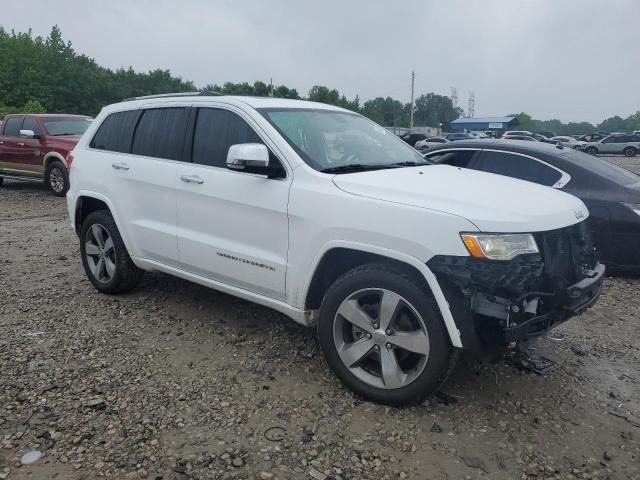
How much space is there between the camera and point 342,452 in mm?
2783

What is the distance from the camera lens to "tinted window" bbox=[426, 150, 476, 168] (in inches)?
250

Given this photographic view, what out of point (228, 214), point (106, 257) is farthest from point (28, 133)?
point (228, 214)

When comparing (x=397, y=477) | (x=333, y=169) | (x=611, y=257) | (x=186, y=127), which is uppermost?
(x=186, y=127)

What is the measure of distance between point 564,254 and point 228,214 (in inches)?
84.5

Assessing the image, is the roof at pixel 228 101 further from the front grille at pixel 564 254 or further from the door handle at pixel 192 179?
the front grille at pixel 564 254

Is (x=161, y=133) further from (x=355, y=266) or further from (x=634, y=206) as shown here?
(x=634, y=206)

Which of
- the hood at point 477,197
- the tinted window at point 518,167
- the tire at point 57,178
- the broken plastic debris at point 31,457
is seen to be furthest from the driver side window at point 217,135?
the tire at point 57,178

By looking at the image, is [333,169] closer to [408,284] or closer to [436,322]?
[408,284]

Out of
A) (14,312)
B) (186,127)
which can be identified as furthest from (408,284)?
(14,312)

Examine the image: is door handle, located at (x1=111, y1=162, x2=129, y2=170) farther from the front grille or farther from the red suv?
the red suv

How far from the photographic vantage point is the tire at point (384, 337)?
2906 millimetres

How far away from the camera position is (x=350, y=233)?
310cm

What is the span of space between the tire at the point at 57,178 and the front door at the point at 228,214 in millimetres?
8557

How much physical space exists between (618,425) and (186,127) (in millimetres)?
3534
